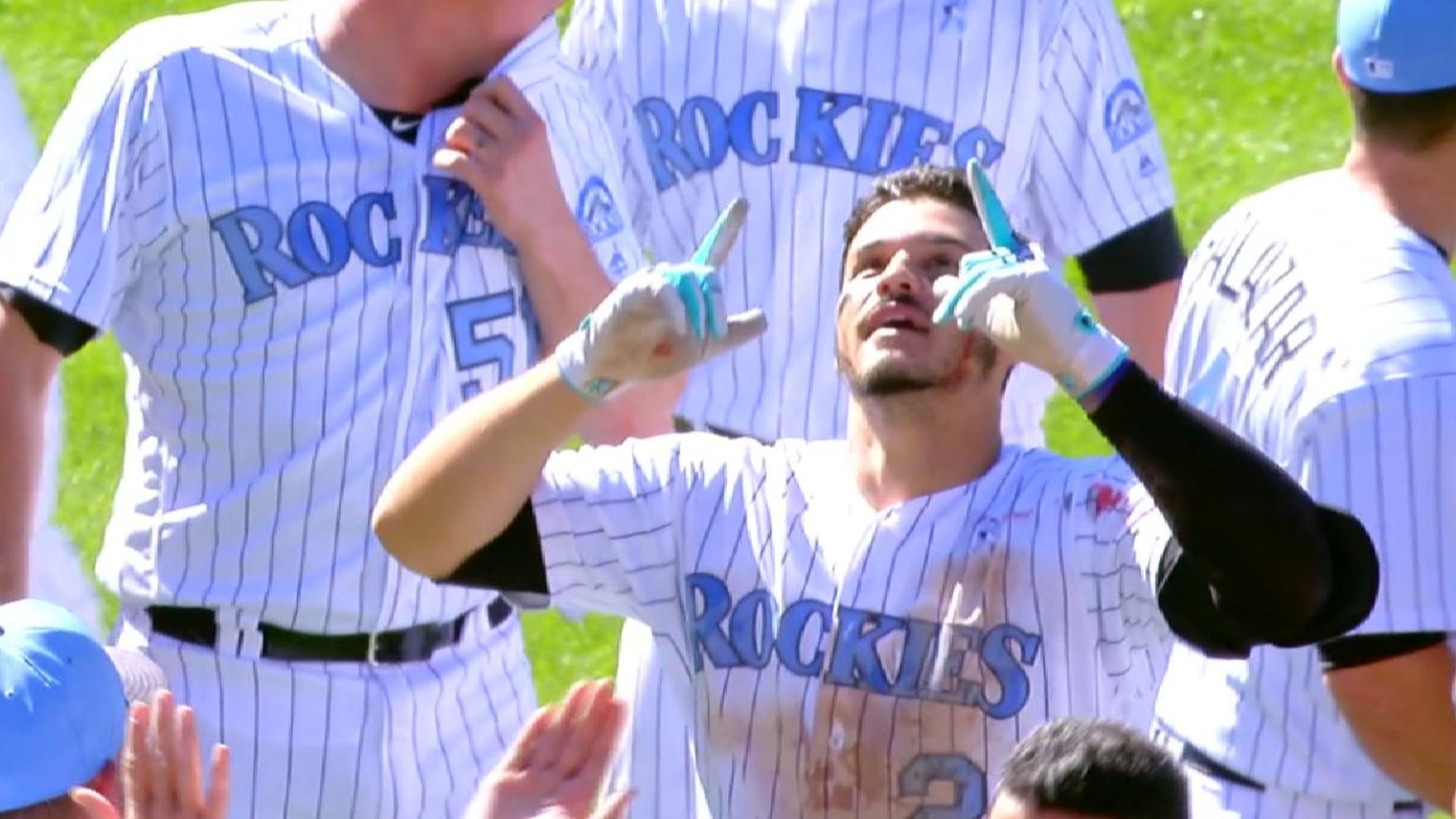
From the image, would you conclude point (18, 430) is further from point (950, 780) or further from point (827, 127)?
point (950, 780)

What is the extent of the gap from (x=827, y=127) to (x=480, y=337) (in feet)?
2.37

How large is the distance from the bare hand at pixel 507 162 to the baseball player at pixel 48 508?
1937 millimetres

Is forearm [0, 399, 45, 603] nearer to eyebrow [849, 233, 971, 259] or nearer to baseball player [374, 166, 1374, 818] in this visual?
baseball player [374, 166, 1374, 818]

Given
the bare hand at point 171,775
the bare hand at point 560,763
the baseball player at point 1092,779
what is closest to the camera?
the baseball player at point 1092,779

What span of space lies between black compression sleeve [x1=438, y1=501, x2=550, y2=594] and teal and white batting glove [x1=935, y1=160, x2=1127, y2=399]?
643 mm

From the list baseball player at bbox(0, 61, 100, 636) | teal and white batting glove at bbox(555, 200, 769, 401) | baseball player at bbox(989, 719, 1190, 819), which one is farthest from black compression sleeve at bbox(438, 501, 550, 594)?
baseball player at bbox(0, 61, 100, 636)

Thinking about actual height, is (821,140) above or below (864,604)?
above

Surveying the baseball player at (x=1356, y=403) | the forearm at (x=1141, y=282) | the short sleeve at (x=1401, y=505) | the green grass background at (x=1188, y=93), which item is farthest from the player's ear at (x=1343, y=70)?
the green grass background at (x=1188, y=93)

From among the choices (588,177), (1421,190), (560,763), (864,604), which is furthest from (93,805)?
(1421,190)

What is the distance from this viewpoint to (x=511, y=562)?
4.27 meters

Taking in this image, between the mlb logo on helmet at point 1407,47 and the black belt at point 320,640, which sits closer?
the mlb logo on helmet at point 1407,47

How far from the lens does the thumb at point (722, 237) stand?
4.06m

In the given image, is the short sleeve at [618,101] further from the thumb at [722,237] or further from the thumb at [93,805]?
the thumb at [93,805]

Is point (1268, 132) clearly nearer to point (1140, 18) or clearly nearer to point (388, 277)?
point (1140, 18)
